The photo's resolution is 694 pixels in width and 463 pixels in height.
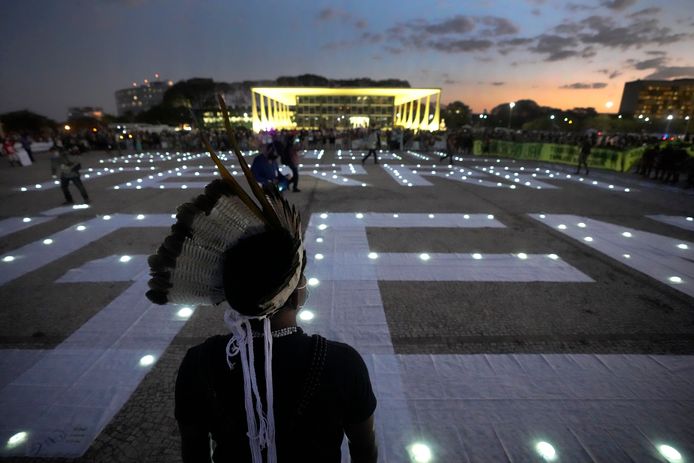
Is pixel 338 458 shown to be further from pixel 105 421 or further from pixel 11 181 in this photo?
pixel 11 181

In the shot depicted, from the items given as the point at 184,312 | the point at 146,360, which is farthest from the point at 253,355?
the point at 184,312

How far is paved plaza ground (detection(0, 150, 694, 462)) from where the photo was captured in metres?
2.41

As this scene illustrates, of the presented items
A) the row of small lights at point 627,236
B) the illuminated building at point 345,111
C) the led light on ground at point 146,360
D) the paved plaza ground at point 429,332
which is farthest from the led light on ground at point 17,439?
the illuminated building at point 345,111

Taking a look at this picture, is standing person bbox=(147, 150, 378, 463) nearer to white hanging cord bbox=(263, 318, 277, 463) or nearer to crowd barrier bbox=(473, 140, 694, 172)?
white hanging cord bbox=(263, 318, 277, 463)

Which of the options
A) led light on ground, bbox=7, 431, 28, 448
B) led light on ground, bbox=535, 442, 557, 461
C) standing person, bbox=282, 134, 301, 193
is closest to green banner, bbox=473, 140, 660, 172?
standing person, bbox=282, 134, 301, 193

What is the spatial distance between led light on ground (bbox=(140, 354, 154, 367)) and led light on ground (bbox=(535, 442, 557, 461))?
9.92 ft

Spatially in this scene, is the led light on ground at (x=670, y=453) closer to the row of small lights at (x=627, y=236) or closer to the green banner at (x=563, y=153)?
the row of small lights at (x=627, y=236)

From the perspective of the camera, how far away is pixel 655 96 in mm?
138250

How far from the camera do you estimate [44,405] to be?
262 cm

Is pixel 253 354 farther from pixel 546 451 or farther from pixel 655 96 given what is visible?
pixel 655 96

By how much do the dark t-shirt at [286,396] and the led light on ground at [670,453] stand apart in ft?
7.70

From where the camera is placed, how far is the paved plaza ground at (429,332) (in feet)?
7.89

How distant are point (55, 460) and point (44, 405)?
1.95ft

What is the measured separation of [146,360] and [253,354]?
2.61 m
